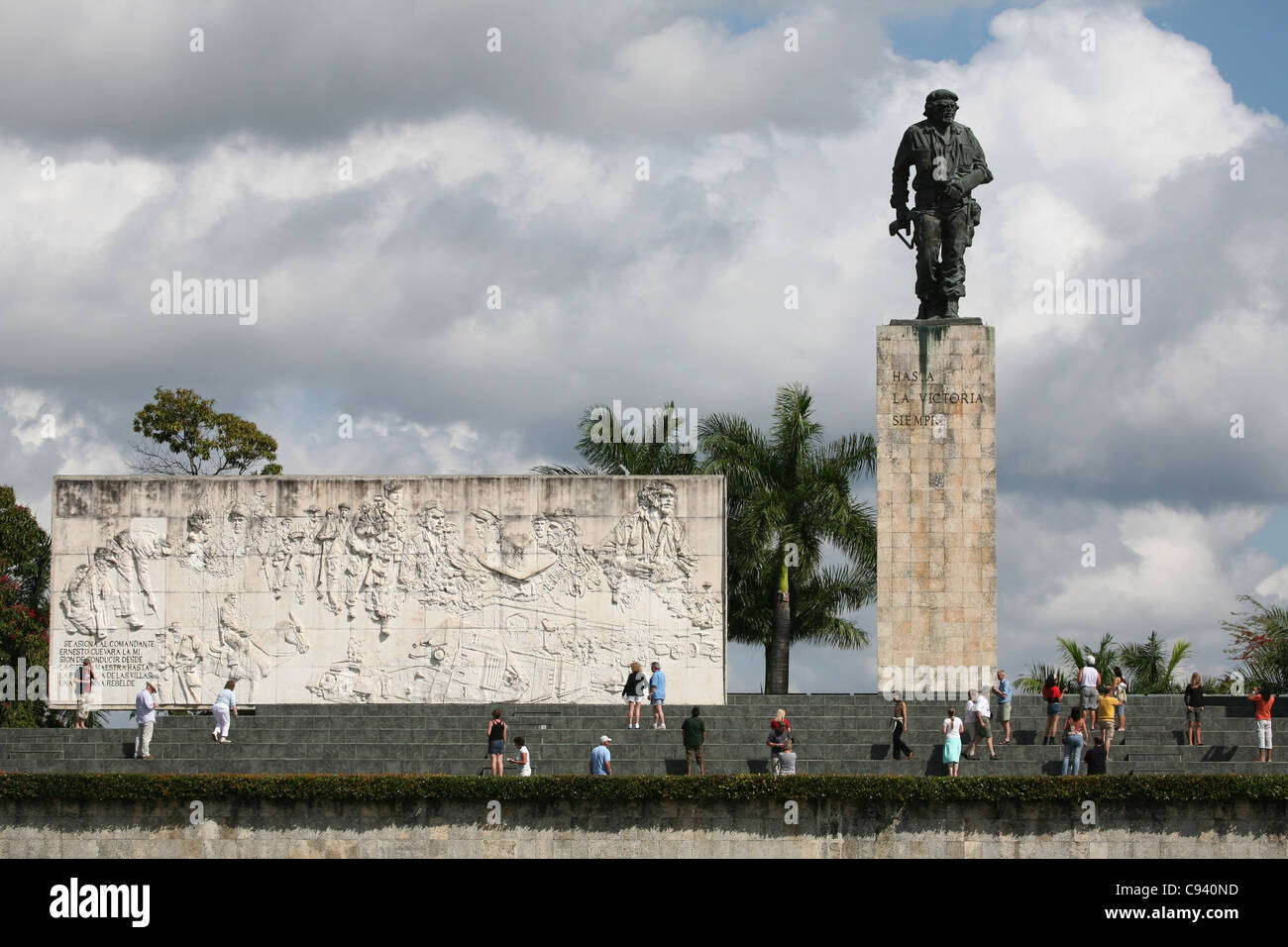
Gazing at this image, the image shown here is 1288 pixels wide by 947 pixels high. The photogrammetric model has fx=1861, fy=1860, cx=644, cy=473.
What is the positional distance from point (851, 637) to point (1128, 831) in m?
11.6

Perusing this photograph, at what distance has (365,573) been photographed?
2444cm

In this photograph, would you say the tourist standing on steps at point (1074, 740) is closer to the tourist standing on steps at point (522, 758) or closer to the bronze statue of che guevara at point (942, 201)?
the tourist standing on steps at point (522, 758)

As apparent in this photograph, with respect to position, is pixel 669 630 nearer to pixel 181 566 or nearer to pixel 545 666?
pixel 545 666

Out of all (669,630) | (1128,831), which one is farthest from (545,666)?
(1128,831)

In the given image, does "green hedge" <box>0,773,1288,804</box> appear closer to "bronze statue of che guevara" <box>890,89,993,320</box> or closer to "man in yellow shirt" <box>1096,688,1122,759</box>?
"man in yellow shirt" <box>1096,688,1122,759</box>

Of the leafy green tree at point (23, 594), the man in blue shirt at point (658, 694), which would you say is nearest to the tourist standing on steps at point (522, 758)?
the man in blue shirt at point (658, 694)

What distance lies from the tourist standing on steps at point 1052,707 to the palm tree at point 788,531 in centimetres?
828

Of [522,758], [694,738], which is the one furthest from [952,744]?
[522,758]

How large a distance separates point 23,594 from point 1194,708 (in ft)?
68.5

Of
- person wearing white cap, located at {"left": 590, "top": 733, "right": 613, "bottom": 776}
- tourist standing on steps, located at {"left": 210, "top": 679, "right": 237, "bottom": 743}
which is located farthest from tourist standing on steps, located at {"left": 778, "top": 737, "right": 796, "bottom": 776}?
tourist standing on steps, located at {"left": 210, "top": 679, "right": 237, "bottom": 743}

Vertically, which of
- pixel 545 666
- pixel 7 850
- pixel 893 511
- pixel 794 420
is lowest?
pixel 7 850

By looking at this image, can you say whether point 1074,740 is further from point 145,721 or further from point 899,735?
point 145,721

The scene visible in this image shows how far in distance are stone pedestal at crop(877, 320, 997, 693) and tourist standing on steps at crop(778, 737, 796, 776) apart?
421 centimetres

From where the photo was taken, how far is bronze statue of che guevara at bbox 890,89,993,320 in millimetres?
24531
